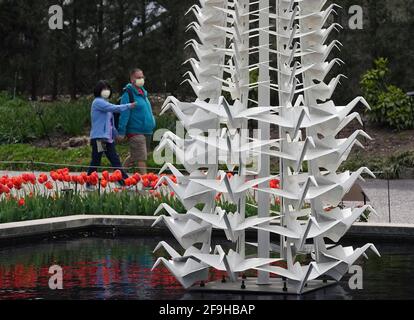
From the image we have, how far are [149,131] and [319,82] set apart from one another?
7.22 metres

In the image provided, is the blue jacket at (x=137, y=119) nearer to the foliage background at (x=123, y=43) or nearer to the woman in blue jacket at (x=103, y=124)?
the woman in blue jacket at (x=103, y=124)

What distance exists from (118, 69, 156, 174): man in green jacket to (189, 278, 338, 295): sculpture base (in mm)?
6897

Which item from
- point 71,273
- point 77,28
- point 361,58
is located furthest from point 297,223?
point 77,28

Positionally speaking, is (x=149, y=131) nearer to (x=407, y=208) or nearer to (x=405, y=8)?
(x=407, y=208)

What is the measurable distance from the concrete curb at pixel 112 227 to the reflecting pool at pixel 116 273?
0.15 meters

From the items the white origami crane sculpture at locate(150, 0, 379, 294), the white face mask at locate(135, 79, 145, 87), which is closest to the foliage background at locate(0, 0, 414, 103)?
the white face mask at locate(135, 79, 145, 87)

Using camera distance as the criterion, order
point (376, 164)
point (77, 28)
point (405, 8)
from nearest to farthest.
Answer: point (376, 164) → point (405, 8) → point (77, 28)

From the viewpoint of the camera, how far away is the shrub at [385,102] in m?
22.4

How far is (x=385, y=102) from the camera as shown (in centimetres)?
2238

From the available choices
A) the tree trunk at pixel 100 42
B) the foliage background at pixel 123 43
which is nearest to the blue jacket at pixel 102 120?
the foliage background at pixel 123 43

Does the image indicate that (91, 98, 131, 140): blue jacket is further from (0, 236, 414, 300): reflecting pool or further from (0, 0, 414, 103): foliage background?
(0, 0, 414, 103): foliage background

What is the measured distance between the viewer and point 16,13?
28.0 m

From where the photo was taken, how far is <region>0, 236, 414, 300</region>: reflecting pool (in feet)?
23.8

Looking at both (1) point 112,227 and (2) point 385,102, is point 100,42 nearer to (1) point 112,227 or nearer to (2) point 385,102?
(2) point 385,102
